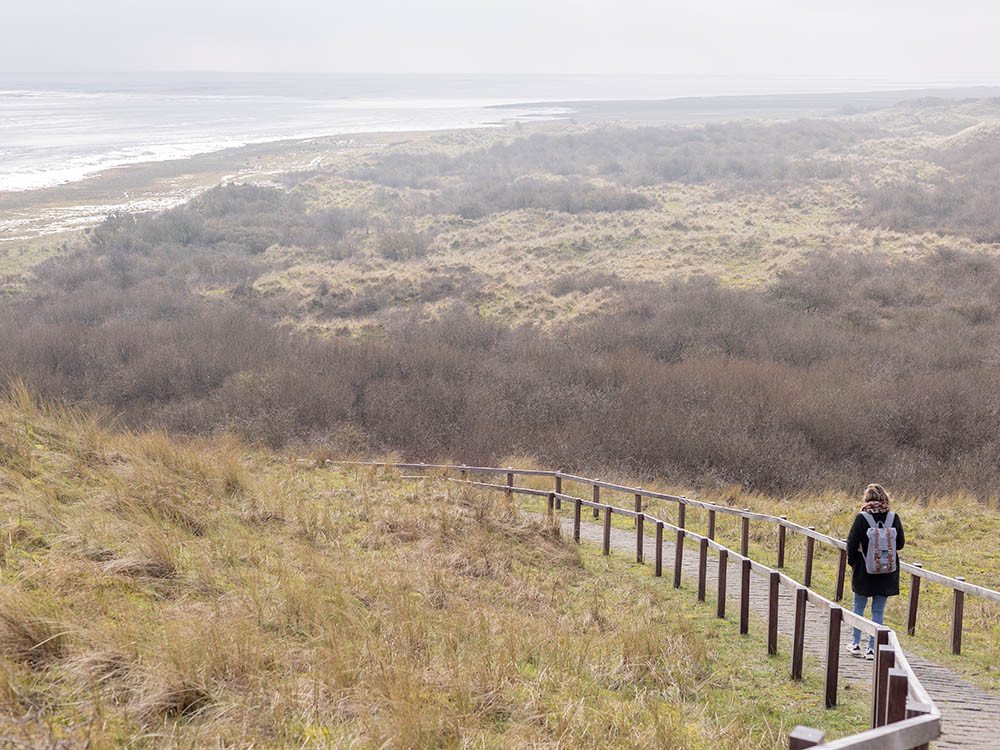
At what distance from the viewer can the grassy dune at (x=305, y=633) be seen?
412cm

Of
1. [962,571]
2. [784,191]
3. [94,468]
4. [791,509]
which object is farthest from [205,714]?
[784,191]

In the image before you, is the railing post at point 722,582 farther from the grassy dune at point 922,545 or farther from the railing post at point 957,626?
the railing post at point 957,626

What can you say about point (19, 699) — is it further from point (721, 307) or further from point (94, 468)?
point (721, 307)

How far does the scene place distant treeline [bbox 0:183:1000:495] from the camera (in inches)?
841

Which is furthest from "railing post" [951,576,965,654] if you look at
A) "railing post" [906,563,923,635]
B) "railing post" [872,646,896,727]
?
"railing post" [872,646,896,727]

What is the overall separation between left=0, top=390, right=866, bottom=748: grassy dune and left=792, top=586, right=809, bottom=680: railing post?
148mm

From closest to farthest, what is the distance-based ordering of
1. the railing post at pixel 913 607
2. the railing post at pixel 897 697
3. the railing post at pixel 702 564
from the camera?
the railing post at pixel 897 697, the railing post at pixel 913 607, the railing post at pixel 702 564

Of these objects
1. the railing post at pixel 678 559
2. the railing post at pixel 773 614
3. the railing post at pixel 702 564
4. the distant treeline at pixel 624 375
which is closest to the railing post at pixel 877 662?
the railing post at pixel 773 614

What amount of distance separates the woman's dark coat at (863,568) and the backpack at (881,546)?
0.13 ft

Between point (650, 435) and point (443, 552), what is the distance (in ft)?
47.3

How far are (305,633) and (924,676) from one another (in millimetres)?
5216

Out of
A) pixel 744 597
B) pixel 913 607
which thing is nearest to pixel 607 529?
pixel 744 597

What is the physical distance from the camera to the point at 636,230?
4841 cm

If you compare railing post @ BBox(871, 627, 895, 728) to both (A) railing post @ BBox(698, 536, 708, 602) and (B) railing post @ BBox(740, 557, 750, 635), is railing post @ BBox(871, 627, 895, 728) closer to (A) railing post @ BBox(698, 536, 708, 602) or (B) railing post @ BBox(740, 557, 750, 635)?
(B) railing post @ BBox(740, 557, 750, 635)
